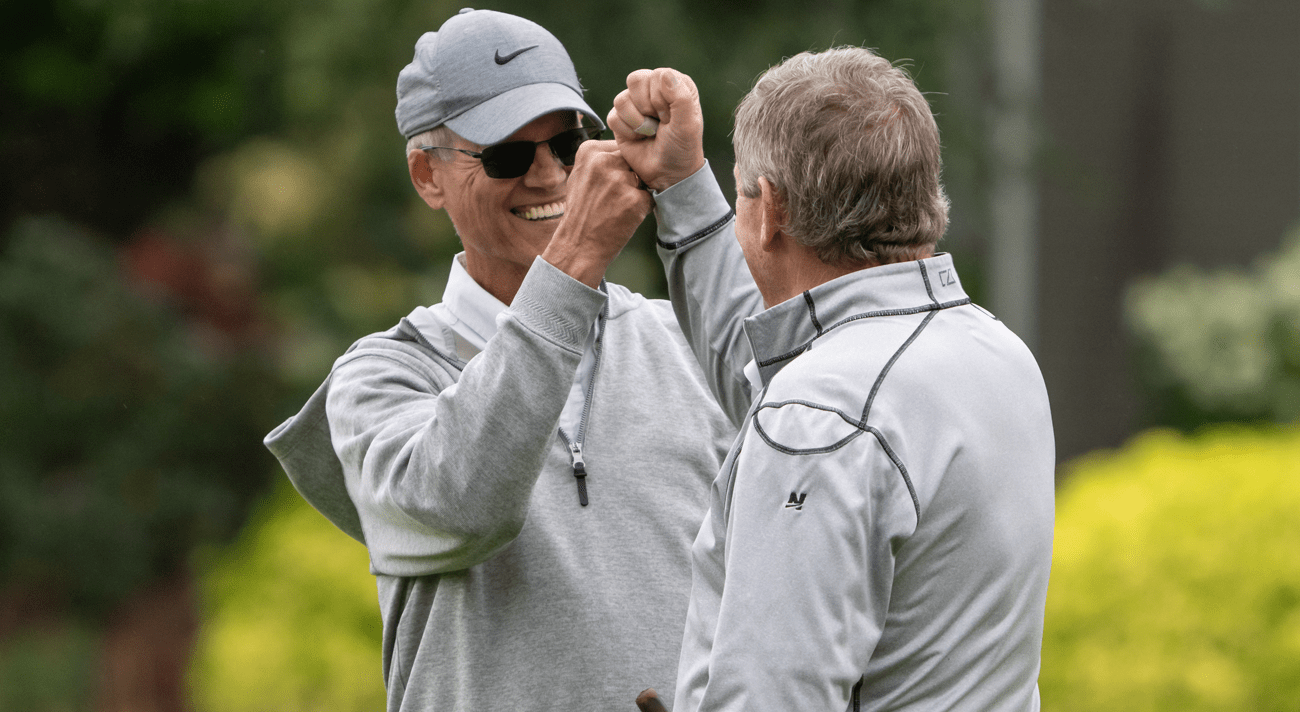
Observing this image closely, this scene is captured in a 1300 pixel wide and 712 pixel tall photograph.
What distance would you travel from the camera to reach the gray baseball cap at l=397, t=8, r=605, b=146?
1.91m

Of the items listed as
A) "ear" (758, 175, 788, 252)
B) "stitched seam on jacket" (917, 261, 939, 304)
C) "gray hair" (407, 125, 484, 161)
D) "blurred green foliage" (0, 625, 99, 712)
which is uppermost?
"gray hair" (407, 125, 484, 161)

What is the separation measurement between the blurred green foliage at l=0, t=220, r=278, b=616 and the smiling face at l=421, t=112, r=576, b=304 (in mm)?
5451

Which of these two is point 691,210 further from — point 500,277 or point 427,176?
point 427,176

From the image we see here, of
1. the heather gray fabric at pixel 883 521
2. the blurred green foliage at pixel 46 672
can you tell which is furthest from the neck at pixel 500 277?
the blurred green foliage at pixel 46 672

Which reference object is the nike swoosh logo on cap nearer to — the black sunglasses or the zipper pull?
the black sunglasses

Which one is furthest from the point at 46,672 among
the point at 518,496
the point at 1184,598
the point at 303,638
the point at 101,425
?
the point at 518,496

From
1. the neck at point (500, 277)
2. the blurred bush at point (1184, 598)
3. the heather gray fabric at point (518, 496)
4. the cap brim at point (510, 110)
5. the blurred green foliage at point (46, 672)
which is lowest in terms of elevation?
the blurred green foliage at point (46, 672)

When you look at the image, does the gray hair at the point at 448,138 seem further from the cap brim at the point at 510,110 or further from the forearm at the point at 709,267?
the forearm at the point at 709,267

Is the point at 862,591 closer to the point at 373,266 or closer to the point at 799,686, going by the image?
the point at 799,686

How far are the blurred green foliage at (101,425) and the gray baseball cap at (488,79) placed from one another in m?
5.50

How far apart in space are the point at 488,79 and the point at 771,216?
64 cm

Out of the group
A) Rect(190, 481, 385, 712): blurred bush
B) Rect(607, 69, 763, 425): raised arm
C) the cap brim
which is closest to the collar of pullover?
Rect(607, 69, 763, 425): raised arm

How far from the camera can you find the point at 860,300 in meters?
1.45

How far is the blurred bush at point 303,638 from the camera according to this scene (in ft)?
17.6
